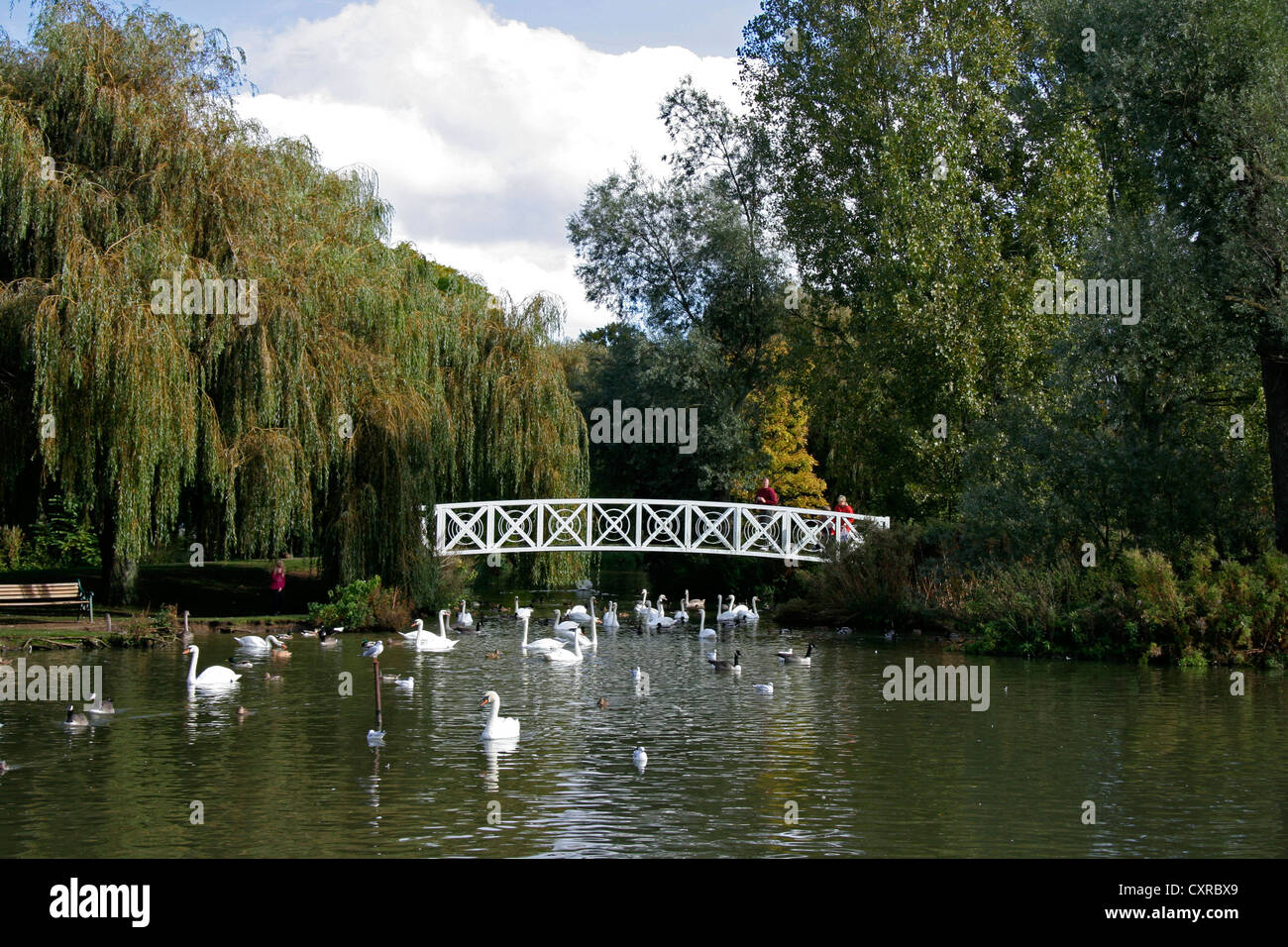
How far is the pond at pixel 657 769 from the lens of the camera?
29.9ft

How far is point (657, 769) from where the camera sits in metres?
11.5

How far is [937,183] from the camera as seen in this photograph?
30031 millimetres

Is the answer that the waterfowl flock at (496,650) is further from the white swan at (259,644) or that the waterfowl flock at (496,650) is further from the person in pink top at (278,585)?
the person in pink top at (278,585)

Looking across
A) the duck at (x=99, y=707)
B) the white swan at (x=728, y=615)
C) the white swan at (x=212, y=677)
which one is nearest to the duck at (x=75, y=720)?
the duck at (x=99, y=707)

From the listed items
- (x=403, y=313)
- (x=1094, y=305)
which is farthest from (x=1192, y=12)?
(x=403, y=313)

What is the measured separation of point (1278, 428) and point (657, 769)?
13.0 metres

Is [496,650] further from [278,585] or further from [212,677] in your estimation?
[278,585]

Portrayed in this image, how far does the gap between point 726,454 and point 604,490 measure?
5187 millimetres

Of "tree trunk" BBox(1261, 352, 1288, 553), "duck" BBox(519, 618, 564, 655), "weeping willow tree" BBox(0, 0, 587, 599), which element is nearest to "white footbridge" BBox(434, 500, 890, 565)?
"weeping willow tree" BBox(0, 0, 587, 599)

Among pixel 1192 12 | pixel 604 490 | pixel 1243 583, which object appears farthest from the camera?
pixel 604 490

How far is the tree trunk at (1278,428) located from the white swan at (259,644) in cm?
1523

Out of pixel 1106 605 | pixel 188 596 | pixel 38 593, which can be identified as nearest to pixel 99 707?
pixel 38 593
